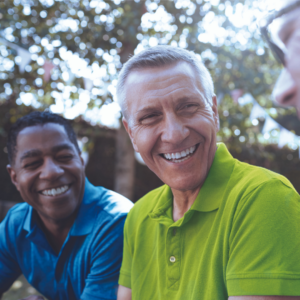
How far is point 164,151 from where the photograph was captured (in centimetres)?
143

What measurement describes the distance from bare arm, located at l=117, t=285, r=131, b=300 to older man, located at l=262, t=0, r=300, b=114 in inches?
58.2

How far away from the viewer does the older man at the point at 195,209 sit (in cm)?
103

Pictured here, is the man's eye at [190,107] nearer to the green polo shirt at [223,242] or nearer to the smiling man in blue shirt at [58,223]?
the green polo shirt at [223,242]

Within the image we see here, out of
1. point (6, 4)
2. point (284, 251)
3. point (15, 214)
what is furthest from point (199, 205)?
point (6, 4)

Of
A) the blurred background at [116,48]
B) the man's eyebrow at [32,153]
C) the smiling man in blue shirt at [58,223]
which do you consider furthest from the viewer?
the blurred background at [116,48]

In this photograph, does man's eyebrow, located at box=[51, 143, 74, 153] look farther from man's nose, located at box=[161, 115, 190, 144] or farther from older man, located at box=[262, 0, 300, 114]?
older man, located at box=[262, 0, 300, 114]

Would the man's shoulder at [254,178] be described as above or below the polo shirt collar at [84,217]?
above

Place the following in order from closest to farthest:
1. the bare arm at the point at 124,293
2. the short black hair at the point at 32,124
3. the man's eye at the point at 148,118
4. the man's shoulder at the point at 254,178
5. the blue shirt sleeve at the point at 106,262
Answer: the man's shoulder at the point at 254,178 < the man's eye at the point at 148,118 < the bare arm at the point at 124,293 < the blue shirt sleeve at the point at 106,262 < the short black hair at the point at 32,124

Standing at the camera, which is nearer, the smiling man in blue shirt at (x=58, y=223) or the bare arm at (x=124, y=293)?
the bare arm at (x=124, y=293)

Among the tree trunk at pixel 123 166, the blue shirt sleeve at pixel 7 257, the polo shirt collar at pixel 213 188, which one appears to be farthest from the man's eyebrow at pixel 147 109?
the tree trunk at pixel 123 166

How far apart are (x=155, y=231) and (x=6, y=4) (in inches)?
170

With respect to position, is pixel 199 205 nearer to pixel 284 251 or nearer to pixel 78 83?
pixel 284 251

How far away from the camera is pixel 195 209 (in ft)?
4.38

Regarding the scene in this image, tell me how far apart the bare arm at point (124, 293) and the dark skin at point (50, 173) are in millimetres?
653
